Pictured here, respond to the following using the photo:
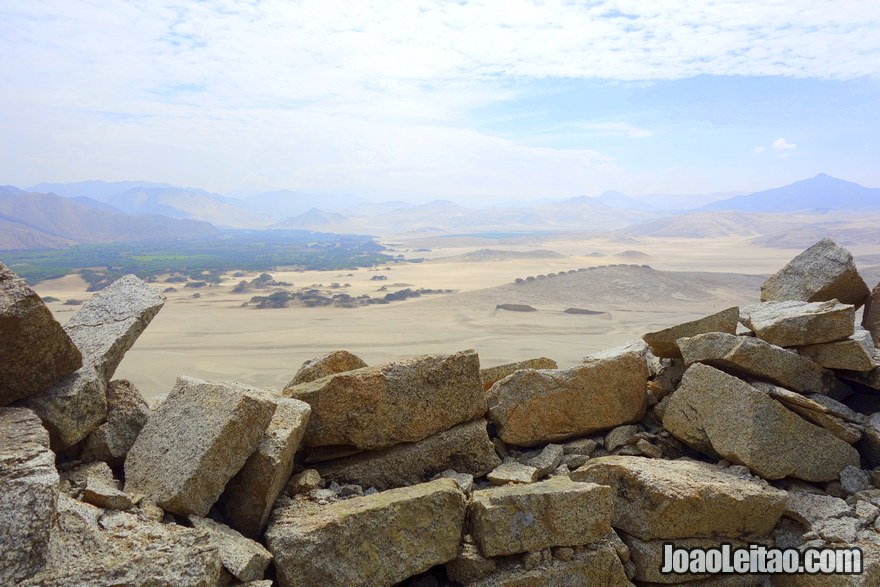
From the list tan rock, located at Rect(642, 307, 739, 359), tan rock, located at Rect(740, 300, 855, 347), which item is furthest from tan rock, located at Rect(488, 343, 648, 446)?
tan rock, located at Rect(740, 300, 855, 347)

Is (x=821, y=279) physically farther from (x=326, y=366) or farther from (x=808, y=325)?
(x=326, y=366)

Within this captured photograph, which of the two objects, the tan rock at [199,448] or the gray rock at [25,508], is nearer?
the gray rock at [25,508]

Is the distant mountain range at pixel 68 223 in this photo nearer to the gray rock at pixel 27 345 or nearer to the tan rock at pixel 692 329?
the gray rock at pixel 27 345

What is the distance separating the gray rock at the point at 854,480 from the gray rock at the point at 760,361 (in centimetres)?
91

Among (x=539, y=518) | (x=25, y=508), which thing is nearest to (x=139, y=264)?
(x=25, y=508)

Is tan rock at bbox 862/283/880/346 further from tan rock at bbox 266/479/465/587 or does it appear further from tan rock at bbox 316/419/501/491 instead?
tan rock at bbox 266/479/465/587

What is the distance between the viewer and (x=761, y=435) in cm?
A: 581

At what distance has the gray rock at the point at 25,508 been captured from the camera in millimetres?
3432

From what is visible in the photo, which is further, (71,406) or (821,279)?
(821,279)

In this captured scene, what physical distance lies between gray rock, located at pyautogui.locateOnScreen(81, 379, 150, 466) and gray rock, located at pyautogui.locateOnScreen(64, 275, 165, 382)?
0.63ft

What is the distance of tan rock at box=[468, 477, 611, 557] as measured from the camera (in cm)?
465

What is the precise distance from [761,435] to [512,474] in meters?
2.25

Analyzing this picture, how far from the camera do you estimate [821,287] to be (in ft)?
25.5

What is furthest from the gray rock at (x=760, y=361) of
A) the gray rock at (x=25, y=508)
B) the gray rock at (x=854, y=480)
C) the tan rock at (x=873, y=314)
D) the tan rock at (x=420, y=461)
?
the gray rock at (x=25, y=508)
